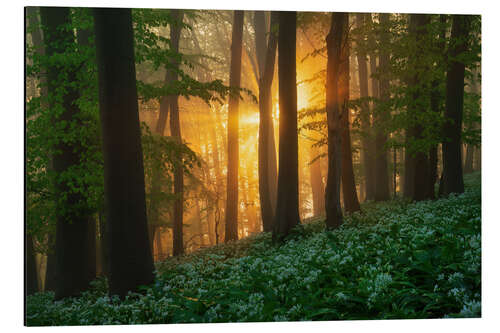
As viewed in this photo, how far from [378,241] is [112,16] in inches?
206

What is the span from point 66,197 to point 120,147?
1.88 m

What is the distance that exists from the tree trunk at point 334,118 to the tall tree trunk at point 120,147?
3.86 m

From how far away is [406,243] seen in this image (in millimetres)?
5848

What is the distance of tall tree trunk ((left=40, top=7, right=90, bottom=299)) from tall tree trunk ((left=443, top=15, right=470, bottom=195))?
24.3 ft

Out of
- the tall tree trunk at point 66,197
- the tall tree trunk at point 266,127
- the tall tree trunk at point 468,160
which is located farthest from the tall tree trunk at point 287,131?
the tall tree trunk at point 468,160

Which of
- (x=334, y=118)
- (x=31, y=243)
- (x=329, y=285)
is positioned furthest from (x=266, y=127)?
(x=329, y=285)

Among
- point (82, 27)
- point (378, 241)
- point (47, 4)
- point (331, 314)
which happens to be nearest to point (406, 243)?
point (378, 241)

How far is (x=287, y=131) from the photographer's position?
832 cm

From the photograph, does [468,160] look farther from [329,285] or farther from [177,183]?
[177,183]

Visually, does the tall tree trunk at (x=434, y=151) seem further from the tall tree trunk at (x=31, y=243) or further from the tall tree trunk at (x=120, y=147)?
the tall tree trunk at (x=31, y=243)

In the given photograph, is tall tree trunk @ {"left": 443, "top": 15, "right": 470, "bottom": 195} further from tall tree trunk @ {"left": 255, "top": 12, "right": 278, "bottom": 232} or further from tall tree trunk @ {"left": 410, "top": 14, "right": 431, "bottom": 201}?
tall tree trunk @ {"left": 255, "top": 12, "right": 278, "bottom": 232}

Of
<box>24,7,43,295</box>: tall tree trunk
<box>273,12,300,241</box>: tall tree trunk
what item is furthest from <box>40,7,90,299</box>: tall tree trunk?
<box>273,12,300,241</box>: tall tree trunk

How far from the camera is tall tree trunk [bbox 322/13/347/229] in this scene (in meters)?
7.83

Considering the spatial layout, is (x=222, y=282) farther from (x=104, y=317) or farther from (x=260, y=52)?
(x=260, y=52)
